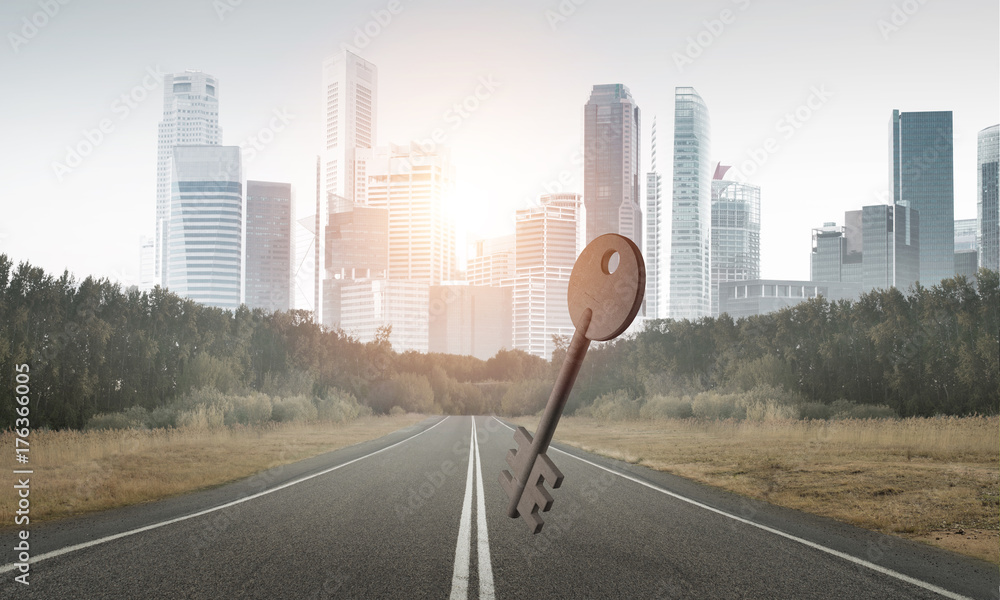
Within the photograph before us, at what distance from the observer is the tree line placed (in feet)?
136

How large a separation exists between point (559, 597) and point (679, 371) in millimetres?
75494

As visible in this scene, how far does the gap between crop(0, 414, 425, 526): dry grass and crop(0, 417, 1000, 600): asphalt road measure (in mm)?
1682

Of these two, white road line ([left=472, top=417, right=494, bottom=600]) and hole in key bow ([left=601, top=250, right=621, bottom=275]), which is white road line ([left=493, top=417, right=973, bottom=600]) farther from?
hole in key bow ([left=601, top=250, right=621, bottom=275])

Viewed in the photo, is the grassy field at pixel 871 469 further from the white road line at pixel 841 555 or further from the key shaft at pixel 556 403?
the key shaft at pixel 556 403

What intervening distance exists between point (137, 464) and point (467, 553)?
14802 mm

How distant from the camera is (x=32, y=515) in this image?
10844 millimetres

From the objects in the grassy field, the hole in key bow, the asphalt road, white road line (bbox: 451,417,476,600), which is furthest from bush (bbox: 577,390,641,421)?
the hole in key bow

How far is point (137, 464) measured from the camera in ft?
61.4

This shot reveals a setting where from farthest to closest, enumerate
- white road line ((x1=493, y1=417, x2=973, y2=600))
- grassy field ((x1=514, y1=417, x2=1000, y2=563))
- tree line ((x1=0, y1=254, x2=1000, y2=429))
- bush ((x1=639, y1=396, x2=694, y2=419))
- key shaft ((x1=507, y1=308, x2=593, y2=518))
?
bush ((x1=639, y1=396, x2=694, y2=419)) < tree line ((x1=0, y1=254, x2=1000, y2=429)) < grassy field ((x1=514, y1=417, x2=1000, y2=563)) < white road line ((x1=493, y1=417, x2=973, y2=600)) < key shaft ((x1=507, y1=308, x2=593, y2=518))

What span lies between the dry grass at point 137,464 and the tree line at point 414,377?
1423 cm

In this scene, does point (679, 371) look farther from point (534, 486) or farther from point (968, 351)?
point (534, 486)

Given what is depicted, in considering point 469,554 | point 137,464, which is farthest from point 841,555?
point 137,464

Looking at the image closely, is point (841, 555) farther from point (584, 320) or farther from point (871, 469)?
point (871, 469)

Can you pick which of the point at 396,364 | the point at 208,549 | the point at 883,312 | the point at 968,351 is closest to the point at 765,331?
the point at 883,312
